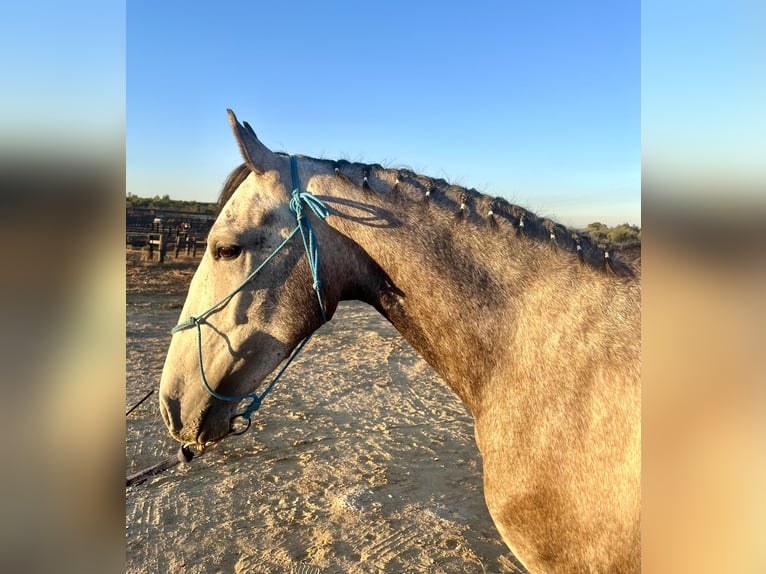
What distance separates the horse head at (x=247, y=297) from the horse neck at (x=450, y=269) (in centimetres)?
16

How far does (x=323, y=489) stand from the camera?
148 inches

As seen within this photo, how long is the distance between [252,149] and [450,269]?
849 millimetres

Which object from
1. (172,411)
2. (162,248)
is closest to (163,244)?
(162,248)

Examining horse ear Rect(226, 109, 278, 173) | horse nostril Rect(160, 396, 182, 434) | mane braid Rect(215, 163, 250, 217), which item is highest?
horse ear Rect(226, 109, 278, 173)

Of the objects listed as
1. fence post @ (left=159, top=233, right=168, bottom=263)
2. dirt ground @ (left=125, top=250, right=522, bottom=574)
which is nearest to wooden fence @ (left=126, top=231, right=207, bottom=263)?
fence post @ (left=159, top=233, right=168, bottom=263)

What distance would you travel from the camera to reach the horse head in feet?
5.41

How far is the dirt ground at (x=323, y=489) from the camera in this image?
2.98m

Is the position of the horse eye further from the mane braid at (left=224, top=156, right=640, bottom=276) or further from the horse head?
the mane braid at (left=224, top=156, right=640, bottom=276)

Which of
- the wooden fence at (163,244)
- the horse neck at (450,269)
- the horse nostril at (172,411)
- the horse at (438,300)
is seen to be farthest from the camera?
the wooden fence at (163,244)

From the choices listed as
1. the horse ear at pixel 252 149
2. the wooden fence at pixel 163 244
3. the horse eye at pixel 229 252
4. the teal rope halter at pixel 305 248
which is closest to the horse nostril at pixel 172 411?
the teal rope halter at pixel 305 248

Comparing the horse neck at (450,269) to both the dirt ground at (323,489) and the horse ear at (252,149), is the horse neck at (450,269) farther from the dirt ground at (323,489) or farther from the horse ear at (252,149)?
the dirt ground at (323,489)

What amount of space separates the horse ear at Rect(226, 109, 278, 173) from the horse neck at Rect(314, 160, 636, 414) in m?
0.21

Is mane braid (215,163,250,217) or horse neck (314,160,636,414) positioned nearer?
horse neck (314,160,636,414)

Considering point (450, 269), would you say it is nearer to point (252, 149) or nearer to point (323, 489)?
point (252, 149)
